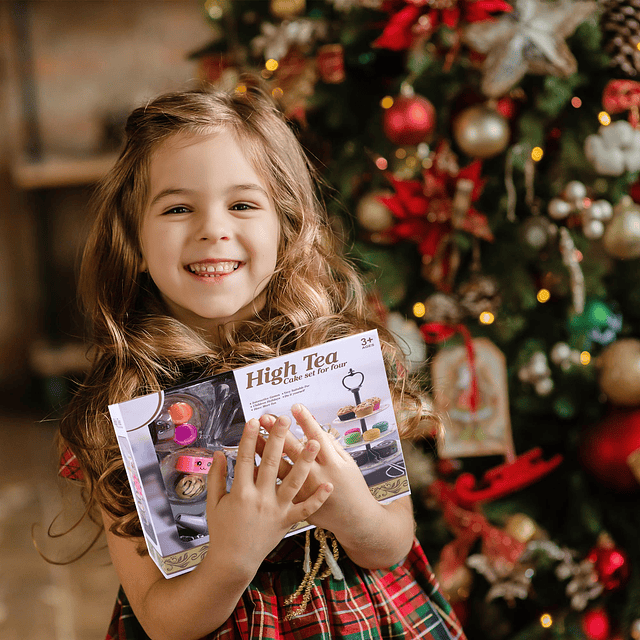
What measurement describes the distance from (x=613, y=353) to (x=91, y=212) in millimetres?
977

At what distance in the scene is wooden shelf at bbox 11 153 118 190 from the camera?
3113 mm

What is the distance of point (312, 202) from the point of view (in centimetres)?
93

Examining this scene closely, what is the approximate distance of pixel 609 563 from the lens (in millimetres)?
1272

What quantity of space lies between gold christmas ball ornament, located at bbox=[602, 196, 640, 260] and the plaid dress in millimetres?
735

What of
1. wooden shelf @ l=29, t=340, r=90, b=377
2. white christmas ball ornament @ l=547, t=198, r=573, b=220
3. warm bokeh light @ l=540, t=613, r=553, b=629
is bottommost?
wooden shelf @ l=29, t=340, r=90, b=377

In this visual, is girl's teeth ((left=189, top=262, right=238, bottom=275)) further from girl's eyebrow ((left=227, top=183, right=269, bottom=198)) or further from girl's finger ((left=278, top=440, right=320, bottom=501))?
girl's finger ((left=278, top=440, right=320, bottom=501))

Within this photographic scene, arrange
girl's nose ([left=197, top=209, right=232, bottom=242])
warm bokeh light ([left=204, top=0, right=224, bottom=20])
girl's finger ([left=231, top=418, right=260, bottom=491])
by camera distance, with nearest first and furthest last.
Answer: girl's finger ([left=231, top=418, right=260, bottom=491])
girl's nose ([left=197, top=209, right=232, bottom=242])
warm bokeh light ([left=204, top=0, right=224, bottom=20])

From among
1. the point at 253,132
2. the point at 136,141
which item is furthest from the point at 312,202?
the point at 136,141

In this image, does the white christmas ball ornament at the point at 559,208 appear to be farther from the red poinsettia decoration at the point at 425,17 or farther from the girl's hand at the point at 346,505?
the girl's hand at the point at 346,505

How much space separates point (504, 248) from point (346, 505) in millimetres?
773

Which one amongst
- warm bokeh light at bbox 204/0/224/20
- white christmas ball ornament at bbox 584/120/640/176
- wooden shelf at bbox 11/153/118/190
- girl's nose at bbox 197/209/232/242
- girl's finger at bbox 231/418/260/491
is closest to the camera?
girl's finger at bbox 231/418/260/491

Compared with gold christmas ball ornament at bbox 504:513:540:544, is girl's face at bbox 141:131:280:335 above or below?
above

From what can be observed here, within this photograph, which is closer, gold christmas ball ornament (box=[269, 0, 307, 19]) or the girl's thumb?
the girl's thumb

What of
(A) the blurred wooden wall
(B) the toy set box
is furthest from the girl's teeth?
(A) the blurred wooden wall
